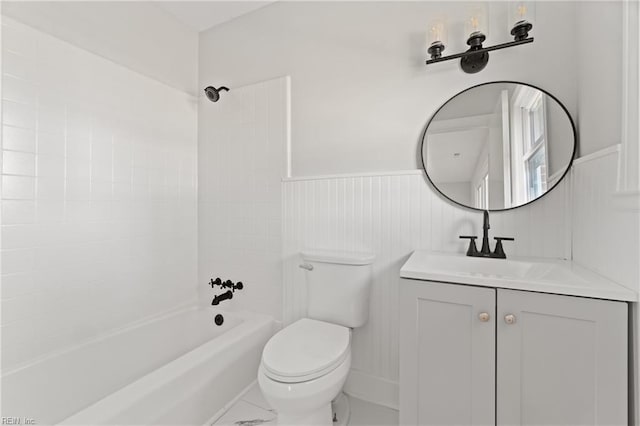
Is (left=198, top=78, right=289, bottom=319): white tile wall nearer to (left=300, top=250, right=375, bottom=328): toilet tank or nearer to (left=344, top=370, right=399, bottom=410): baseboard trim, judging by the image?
(left=300, top=250, right=375, bottom=328): toilet tank

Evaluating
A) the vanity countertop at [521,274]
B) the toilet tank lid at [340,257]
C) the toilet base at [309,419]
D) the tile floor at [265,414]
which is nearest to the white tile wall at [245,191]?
the toilet tank lid at [340,257]

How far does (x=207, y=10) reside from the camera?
2.17 metres

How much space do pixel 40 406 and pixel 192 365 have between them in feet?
2.61

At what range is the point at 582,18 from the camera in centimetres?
128

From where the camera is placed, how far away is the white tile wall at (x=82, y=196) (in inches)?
58.2

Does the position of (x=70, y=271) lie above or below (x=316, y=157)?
below

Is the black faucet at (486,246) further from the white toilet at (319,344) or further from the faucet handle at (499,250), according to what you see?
the white toilet at (319,344)

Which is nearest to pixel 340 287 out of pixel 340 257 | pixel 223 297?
pixel 340 257

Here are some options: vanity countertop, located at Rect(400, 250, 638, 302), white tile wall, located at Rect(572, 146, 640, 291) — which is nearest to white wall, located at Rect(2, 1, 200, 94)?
vanity countertop, located at Rect(400, 250, 638, 302)

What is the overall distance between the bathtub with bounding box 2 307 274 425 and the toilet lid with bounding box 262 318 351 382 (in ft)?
1.33

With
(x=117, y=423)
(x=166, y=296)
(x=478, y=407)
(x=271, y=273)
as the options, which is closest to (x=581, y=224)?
(x=478, y=407)

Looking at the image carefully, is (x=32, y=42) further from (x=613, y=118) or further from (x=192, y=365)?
(x=613, y=118)

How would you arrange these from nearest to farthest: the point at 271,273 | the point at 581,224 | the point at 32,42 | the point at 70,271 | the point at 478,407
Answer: the point at 478,407 → the point at 581,224 → the point at 32,42 → the point at 70,271 → the point at 271,273

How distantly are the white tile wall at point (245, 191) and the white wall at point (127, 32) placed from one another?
28 centimetres
